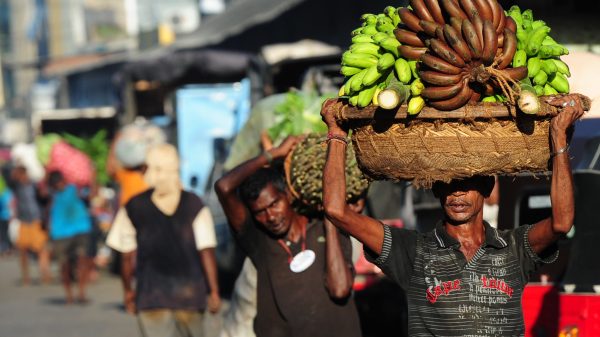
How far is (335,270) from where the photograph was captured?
6094mm

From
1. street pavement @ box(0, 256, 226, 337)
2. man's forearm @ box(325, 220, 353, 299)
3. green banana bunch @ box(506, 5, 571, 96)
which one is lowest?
street pavement @ box(0, 256, 226, 337)

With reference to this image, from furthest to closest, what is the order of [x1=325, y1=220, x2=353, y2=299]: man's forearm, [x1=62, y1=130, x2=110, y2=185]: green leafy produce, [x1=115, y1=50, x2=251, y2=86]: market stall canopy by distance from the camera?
[x1=62, y1=130, x2=110, y2=185]: green leafy produce → [x1=115, y1=50, x2=251, y2=86]: market stall canopy → [x1=325, y1=220, x2=353, y2=299]: man's forearm

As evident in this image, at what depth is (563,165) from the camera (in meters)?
4.47

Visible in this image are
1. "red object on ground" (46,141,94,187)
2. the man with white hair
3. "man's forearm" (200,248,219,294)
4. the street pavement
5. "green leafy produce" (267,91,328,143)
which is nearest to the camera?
"green leafy produce" (267,91,328,143)

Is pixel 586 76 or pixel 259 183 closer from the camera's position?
pixel 259 183

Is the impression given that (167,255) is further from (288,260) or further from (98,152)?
(98,152)

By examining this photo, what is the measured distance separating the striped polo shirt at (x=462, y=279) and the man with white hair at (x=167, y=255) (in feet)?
11.1

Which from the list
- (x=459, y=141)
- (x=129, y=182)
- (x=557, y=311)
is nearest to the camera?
(x=459, y=141)

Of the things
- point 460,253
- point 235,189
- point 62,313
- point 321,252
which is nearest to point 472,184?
point 460,253

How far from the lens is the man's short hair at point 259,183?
641 cm

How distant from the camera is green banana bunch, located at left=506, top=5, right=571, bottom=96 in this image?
459cm

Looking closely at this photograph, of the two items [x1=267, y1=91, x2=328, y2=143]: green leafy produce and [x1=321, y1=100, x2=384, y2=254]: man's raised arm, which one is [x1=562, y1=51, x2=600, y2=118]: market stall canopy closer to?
[x1=267, y1=91, x2=328, y2=143]: green leafy produce

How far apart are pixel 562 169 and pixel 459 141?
0.40 metres

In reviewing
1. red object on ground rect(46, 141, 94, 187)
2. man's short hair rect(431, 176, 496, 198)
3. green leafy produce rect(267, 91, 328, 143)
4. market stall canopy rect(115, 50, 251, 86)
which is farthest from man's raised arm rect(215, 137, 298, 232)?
market stall canopy rect(115, 50, 251, 86)
